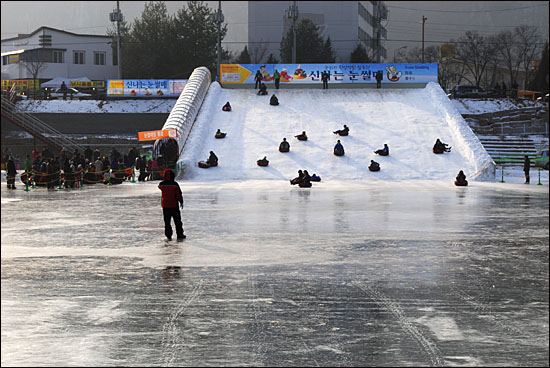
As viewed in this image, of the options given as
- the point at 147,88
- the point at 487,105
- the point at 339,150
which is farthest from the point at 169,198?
the point at 487,105

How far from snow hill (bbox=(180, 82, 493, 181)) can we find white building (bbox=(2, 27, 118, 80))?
40332 millimetres

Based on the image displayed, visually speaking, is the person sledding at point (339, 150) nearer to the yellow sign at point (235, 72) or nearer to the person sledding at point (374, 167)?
the person sledding at point (374, 167)

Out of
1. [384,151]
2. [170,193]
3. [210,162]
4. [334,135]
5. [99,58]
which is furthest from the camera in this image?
[99,58]

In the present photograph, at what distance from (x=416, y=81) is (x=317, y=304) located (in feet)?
133

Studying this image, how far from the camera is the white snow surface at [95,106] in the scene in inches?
2051

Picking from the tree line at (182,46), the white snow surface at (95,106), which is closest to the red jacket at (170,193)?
the white snow surface at (95,106)

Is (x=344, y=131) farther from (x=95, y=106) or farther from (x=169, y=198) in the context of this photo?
(x=169, y=198)

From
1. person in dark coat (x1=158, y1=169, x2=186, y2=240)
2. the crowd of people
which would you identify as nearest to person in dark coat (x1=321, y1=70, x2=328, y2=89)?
the crowd of people

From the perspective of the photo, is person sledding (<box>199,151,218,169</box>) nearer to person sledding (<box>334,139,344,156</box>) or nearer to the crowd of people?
the crowd of people

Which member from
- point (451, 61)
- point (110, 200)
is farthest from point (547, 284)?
point (451, 61)

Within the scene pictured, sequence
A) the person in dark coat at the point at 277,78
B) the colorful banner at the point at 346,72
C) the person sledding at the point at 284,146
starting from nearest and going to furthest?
the person sledding at the point at 284,146, the person in dark coat at the point at 277,78, the colorful banner at the point at 346,72

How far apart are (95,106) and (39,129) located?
5838 mm

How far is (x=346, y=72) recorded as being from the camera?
1874 inches

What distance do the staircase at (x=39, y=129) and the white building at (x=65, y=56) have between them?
33654 millimetres
